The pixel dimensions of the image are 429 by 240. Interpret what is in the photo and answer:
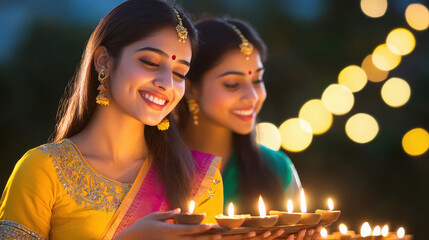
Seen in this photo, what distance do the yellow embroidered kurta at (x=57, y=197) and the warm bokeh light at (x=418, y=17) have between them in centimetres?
385

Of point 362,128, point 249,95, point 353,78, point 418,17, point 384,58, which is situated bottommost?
point 249,95

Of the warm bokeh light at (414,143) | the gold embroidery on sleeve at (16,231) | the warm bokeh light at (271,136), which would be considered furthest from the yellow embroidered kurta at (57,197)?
the warm bokeh light at (414,143)

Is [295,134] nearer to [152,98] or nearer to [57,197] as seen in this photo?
[152,98]

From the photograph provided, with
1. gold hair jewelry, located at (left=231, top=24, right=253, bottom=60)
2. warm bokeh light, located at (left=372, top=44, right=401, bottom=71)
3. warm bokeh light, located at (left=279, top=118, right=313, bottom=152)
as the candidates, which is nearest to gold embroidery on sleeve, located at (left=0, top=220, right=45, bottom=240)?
gold hair jewelry, located at (left=231, top=24, right=253, bottom=60)

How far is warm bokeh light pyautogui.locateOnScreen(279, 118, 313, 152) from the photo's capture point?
19.8 ft

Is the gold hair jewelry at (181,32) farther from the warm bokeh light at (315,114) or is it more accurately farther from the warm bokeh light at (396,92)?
the warm bokeh light at (396,92)

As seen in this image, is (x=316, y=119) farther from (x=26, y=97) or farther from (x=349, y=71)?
(x=26, y=97)

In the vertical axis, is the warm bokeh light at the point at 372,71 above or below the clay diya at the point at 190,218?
above

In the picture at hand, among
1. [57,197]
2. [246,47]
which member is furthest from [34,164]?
[246,47]

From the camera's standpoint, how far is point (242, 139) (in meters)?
4.29

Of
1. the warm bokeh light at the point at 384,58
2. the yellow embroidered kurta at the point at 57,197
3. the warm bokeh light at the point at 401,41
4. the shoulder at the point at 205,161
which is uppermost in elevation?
the warm bokeh light at the point at 401,41

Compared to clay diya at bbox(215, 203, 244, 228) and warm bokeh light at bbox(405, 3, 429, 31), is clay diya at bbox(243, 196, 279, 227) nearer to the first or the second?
clay diya at bbox(215, 203, 244, 228)

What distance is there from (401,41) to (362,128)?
798mm

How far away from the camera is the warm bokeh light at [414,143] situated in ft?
19.6
